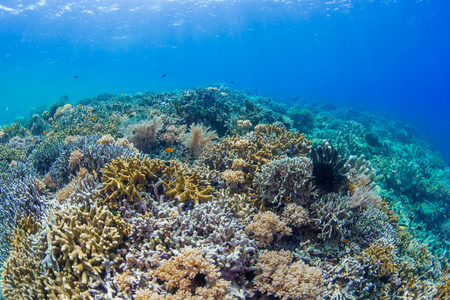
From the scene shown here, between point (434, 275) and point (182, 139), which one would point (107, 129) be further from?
point (434, 275)

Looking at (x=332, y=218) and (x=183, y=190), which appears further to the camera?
(x=183, y=190)

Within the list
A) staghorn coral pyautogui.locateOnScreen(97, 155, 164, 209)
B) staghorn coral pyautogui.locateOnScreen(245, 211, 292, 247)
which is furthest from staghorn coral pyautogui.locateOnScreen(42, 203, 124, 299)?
staghorn coral pyautogui.locateOnScreen(245, 211, 292, 247)

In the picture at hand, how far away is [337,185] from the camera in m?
4.81

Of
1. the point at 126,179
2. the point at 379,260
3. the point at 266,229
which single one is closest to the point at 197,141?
the point at 126,179

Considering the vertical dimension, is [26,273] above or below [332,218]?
below

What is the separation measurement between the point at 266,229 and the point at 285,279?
2.73 feet

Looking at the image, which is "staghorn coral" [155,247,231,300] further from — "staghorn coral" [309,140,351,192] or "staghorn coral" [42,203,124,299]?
"staghorn coral" [309,140,351,192]

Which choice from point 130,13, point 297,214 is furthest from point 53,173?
point 130,13

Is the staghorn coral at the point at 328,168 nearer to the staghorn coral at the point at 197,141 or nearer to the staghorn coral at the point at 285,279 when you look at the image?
the staghorn coral at the point at 285,279

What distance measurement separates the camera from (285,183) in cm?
457

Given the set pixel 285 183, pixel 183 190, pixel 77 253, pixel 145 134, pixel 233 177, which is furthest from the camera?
Answer: pixel 145 134

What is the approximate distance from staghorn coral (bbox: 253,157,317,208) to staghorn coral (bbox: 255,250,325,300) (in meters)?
1.22

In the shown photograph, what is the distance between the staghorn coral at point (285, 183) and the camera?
4.44 meters

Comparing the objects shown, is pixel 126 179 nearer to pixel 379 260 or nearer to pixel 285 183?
pixel 285 183
